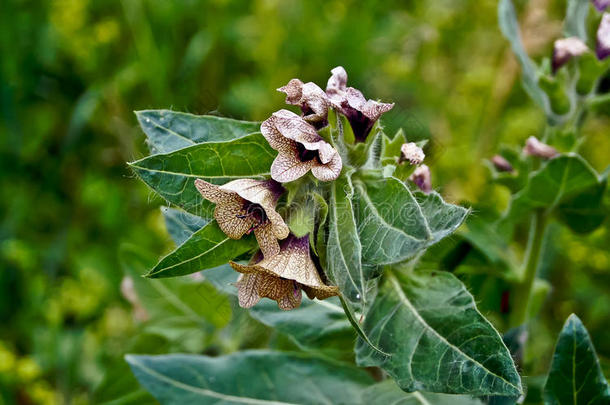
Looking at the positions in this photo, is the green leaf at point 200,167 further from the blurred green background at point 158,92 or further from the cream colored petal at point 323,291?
the blurred green background at point 158,92

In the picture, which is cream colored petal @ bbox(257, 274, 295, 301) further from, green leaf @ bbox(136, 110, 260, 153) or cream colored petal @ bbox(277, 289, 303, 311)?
green leaf @ bbox(136, 110, 260, 153)

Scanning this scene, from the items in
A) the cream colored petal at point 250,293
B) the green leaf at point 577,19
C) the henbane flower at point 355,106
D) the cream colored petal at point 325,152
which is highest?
the green leaf at point 577,19

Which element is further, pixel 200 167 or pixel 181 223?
pixel 181 223

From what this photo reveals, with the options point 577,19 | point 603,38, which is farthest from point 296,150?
point 577,19

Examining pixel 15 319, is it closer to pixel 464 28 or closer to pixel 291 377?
pixel 291 377

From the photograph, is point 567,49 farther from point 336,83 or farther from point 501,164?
point 336,83

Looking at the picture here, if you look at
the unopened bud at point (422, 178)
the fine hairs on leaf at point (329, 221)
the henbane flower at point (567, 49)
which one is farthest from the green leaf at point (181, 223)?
the henbane flower at point (567, 49)

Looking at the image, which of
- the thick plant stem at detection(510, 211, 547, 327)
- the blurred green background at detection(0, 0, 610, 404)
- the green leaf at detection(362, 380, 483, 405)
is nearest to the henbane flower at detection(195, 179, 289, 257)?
the green leaf at detection(362, 380, 483, 405)

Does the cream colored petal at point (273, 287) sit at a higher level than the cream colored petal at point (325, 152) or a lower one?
lower
